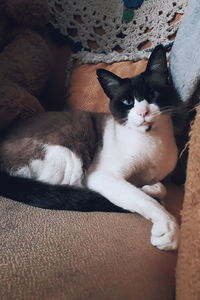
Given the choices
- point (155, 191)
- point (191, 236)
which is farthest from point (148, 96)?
point (191, 236)

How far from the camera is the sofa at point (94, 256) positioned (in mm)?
539

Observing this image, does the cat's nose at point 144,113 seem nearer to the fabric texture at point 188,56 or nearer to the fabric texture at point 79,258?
the fabric texture at point 188,56

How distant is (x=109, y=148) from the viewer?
1065 mm

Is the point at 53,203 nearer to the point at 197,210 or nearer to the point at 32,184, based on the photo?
the point at 32,184

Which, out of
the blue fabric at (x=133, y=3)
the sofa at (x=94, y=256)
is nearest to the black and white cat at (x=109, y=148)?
the sofa at (x=94, y=256)

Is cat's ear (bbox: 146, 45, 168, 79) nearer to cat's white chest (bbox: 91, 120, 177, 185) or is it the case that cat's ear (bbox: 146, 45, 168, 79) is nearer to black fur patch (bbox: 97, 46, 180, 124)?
black fur patch (bbox: 97, 46, 180, 124)

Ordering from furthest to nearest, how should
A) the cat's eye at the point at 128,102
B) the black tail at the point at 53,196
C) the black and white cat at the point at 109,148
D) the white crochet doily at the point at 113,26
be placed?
the white crochet doily at the point at 113,26 < the cat's eye at the point at 128,102 < the black and white cat at the point at 109,148 < the black tail at the point at 53,196

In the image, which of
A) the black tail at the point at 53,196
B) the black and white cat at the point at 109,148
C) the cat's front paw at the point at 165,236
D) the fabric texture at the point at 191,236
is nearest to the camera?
the fabric texture at the point at 191,236

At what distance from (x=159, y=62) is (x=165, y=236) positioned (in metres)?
0.53

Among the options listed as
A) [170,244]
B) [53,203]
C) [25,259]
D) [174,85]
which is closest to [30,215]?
[53,203]

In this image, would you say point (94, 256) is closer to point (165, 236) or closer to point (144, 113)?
point (165, 236)

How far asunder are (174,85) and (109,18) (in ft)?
1.51

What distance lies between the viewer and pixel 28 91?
1.25 meters

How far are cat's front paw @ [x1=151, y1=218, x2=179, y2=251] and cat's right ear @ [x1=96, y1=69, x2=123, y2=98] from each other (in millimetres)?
508
